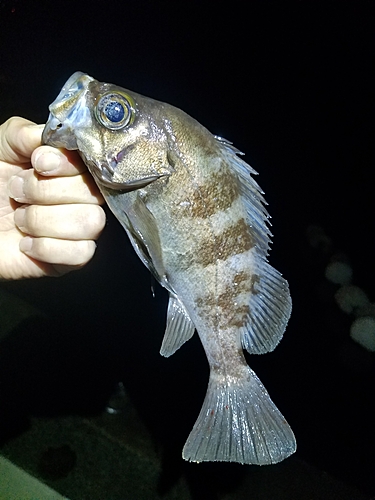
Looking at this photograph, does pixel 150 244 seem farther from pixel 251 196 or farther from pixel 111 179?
pixel 251 196

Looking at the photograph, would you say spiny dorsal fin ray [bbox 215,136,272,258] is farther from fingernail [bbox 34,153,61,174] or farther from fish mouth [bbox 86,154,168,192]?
fingernail [bbox 34,153,61,174]

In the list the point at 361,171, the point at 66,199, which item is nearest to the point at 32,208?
the point at 66,199

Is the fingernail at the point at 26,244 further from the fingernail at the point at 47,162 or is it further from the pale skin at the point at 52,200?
the fingernail at the point at 47,162

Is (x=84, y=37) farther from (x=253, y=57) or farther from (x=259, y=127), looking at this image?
(x=259, y=127)

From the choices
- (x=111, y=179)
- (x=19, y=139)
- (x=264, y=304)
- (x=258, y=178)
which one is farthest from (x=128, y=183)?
(x=258, y=178)

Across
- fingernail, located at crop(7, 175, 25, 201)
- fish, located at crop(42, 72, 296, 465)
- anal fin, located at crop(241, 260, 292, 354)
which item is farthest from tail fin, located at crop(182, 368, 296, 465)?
fingernail, located at crop(7, 175, 25, 201)

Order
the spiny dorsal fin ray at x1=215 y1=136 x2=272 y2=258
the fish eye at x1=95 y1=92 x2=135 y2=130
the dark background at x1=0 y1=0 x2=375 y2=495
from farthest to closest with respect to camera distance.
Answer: the dark background at x1=0 y1=0 x2=375 y2=495 → the spiny dorsal fin ray at x1=215 y1=136 x2=272 y2=258 → the fish eye at x1=95 y1=92 x2=135 y2=130

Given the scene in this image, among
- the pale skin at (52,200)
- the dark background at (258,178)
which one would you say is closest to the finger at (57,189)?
the pale skin at (52,200)
